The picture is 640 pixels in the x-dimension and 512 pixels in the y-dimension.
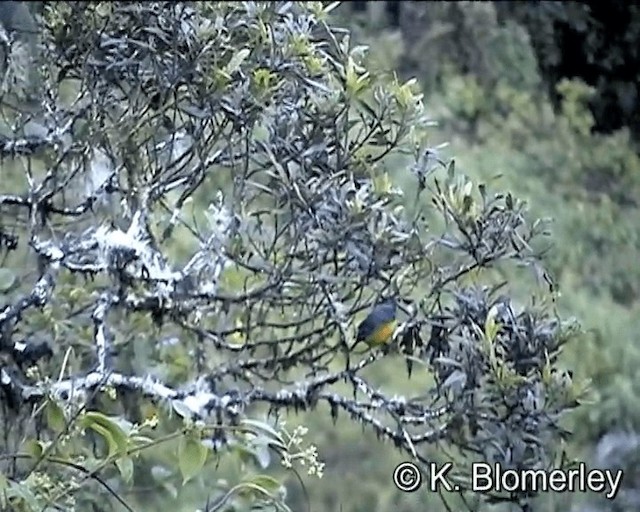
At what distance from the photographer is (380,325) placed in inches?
89.1

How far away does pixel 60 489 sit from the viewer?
1.94m

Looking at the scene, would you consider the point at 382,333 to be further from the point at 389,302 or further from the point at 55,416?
the point at 55,416

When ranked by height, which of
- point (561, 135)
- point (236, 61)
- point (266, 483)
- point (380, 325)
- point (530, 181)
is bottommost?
point (561, 135)

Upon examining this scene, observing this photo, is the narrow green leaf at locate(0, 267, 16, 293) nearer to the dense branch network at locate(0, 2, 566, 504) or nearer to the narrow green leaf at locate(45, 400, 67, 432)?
the dense branch network at locate(0, 2, 566, 504)

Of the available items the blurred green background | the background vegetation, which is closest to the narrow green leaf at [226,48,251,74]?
the background vegetation

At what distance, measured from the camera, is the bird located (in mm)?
2266

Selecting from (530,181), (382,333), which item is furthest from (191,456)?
(530,181)

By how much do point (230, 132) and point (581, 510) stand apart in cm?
113

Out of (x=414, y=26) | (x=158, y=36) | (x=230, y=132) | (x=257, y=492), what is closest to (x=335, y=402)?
(x=257, y=492)

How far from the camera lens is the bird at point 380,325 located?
7.43ft

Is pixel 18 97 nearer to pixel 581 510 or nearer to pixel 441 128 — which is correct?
pixel 581 510

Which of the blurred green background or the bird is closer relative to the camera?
the bird

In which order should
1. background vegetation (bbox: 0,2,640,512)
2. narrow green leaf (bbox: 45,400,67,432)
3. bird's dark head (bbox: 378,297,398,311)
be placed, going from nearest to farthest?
narrow green leaf (bbox: 45,400,67,432)
bird's dark head (bbox: 378,297,398,311)
background vegetation (bbox: 0,2,640,512)

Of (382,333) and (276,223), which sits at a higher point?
(276,223)
